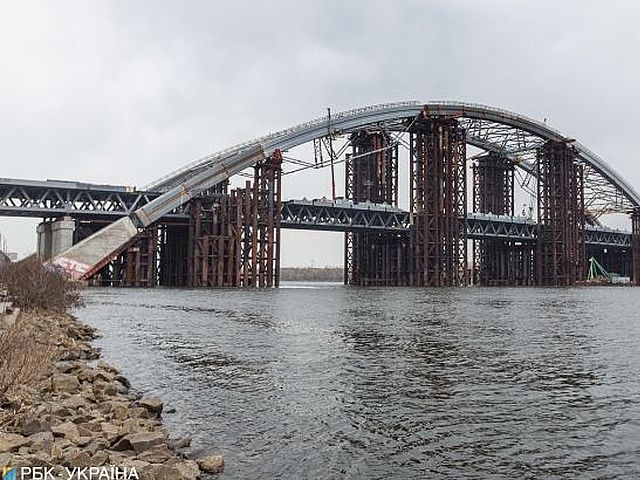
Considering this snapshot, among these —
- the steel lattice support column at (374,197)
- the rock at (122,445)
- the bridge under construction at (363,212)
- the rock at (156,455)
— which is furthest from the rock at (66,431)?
the steel lattice support column at (374,197)

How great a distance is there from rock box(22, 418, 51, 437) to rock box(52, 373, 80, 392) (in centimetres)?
362

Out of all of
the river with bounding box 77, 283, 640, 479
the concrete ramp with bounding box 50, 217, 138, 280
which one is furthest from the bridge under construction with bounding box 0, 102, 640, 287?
the river with bounding box 77, 283, 640, 479

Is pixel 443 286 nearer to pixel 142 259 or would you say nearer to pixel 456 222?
pixel 456 222

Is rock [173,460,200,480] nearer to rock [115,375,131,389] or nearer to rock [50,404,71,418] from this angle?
rock [50,404,71,418]

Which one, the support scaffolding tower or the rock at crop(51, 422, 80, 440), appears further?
the support scaffolding tower

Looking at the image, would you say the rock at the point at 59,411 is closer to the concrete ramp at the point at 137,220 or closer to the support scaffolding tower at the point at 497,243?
the concrete ramp at the point at 137,220

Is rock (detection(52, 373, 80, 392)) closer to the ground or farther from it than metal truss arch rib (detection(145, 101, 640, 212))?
closer to the ground

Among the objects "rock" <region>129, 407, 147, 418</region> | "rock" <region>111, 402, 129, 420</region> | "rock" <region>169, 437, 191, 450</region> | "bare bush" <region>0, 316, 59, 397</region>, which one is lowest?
"rock" <region>169, 437, 191, 450</region>

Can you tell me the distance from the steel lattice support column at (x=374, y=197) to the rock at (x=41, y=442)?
10009 centimetres

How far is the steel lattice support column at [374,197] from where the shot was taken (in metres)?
111

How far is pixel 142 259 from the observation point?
86750 mm

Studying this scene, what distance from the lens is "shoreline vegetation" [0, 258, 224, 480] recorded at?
795 cm

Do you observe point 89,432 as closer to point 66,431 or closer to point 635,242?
point 66,431

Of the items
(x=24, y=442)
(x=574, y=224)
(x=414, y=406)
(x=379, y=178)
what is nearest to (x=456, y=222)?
(x=379, y=178)
